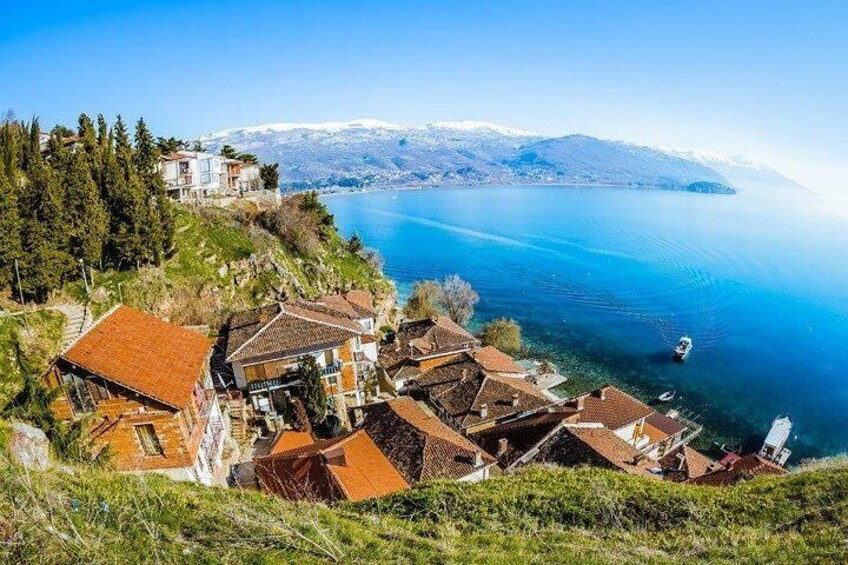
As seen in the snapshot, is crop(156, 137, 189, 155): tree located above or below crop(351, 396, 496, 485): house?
above

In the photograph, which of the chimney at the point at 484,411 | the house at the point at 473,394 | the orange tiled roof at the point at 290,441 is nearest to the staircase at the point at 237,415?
the orange tiled roof at the point at 290,441

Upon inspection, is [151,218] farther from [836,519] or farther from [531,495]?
[836,519]

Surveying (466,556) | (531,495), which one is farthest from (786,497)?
(466,556)

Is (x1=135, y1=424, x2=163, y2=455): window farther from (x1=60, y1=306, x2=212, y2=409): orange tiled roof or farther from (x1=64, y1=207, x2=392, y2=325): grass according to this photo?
(x1=64, y1=207, x2=392, y2=325): grass

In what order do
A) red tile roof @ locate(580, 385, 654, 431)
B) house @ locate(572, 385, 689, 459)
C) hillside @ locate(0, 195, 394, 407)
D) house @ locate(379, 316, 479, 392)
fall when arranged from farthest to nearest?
house @ locate(379, 316, 479, 392) < house @ locate(572, 385, 689, 459) < red tile roof @ locate(580, 385, 654, 431) < hillside @ locate(0, 195, 394, 407)

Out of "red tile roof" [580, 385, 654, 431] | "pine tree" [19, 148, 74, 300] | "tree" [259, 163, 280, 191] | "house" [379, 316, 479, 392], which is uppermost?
"tree" [259, 163, 280, 191]

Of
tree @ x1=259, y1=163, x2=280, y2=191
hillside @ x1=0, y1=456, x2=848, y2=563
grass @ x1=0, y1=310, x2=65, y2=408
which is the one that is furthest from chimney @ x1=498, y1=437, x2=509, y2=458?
tree @ x1=259, y1=163, x2=280, y2=191

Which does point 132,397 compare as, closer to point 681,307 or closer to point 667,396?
point 667,396
